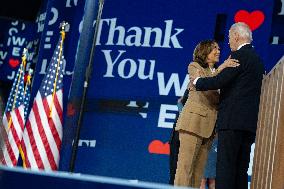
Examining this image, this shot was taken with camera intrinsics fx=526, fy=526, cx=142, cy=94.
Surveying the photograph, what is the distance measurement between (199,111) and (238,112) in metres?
0.43

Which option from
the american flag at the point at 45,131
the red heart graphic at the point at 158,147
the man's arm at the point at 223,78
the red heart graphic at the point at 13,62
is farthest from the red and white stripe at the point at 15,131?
the red heart graphic at the point at 13,62

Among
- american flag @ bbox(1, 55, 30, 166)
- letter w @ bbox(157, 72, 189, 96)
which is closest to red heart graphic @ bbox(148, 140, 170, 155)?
letter w @ bbox(157, 72, 189, 96)

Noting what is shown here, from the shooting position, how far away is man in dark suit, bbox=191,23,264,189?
9.70 feet

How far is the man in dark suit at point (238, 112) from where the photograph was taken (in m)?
2.96

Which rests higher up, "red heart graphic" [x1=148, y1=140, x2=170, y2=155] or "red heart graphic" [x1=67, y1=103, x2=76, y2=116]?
"red heart graphic" [x1=67, y1=103, x2=76, y2=116]

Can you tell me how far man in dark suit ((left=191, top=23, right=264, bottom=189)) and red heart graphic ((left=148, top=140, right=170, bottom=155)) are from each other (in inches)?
89.3

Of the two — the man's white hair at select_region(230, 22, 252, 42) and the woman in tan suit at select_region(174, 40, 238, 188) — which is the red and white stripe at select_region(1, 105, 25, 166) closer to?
the woman in tan suit at select_region(174, 40, 238, 188)

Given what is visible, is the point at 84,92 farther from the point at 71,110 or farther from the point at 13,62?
the point at 13,62

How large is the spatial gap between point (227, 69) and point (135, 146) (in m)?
2.65

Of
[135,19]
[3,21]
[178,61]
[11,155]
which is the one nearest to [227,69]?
[178,61]

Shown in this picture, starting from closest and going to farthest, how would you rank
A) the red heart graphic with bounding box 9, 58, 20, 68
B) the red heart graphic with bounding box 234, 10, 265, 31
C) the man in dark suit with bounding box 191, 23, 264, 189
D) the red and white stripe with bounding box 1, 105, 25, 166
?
the man in dark suit with bounding box 191, 23, 264, 189 → the red heart graphic with bounding box 234, 10, 265, 31 → the red and white stripe with bounding box 1, 105, 25, 166 → the red heart graphic with bounding box 9, 58, 20, 68

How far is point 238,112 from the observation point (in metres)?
3.00

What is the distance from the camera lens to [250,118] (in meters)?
3.02

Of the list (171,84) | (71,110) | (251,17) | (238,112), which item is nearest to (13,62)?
(71,110)
